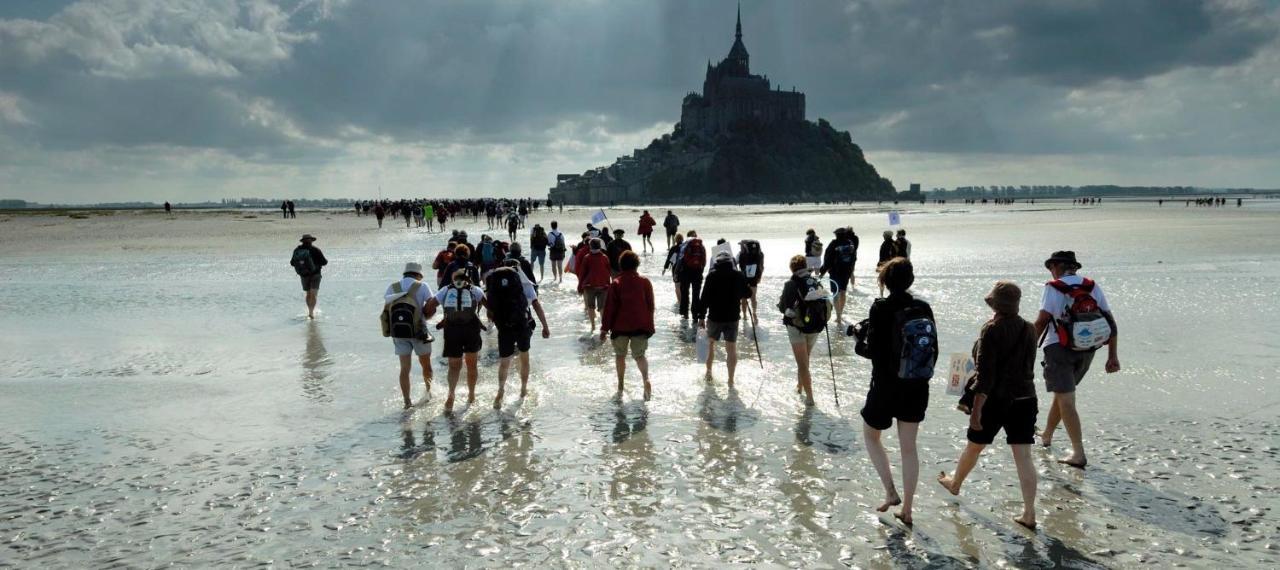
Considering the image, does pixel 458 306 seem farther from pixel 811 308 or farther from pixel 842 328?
pixel 842 328

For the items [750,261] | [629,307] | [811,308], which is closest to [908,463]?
[811,308]

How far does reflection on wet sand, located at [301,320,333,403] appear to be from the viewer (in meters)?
8.81

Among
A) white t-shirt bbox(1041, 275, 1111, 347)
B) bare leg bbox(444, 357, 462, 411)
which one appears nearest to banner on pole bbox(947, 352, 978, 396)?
white t-shirt bbox(1041, 275, 1111, 347)

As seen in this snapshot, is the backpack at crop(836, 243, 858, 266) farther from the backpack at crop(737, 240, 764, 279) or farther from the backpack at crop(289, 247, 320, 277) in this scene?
the backpack at crop(289, 247, 320, 277)

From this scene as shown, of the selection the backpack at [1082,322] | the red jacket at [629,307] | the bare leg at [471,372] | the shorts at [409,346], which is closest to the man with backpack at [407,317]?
the shorts at [409,346]

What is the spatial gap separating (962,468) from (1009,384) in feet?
2.68

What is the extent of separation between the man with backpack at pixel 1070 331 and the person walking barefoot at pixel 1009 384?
99cm

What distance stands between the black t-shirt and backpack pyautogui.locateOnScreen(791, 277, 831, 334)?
0.84 m

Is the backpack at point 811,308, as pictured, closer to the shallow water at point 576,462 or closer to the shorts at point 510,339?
the shallow water at point 576,462

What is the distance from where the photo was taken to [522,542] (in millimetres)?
5070

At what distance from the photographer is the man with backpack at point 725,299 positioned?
28.6 ft

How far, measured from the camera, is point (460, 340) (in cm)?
795

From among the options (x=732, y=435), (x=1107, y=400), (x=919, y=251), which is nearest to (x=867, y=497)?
(x=732, y=435)

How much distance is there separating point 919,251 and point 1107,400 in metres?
21.6
